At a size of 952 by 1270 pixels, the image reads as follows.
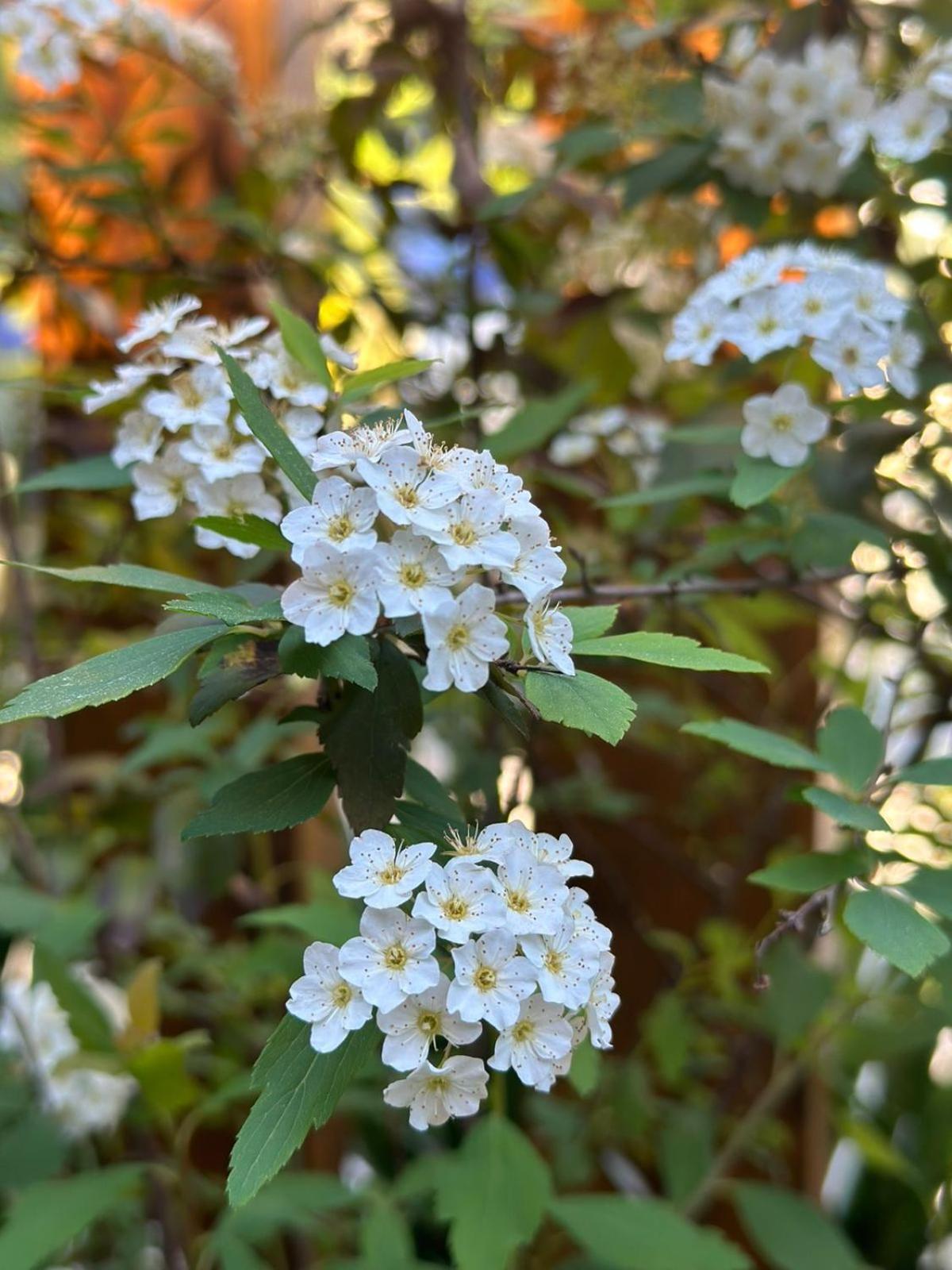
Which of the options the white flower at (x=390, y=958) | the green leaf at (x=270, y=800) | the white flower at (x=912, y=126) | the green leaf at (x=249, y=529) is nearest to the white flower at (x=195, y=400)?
the green leaf at (x=249, y=529)

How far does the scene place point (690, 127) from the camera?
3.30 feet

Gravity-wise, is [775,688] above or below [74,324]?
below

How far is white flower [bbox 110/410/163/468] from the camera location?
704 mm

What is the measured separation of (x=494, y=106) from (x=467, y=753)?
0.72m

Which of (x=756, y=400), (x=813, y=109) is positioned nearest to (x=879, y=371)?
(x=756, y=400)

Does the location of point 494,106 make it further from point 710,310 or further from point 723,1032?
point 723,1032

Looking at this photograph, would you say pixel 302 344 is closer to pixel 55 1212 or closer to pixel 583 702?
pixel 583 702

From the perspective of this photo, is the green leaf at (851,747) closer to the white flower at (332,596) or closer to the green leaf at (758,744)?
the green leaf at (758,744)

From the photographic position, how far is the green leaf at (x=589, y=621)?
0.56 meters

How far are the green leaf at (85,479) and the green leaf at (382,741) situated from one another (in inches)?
12.1

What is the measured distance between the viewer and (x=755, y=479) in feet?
2.38

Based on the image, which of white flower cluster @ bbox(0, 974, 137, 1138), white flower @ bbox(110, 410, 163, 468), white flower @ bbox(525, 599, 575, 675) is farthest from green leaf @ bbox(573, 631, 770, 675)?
white flower cluster @ bbox(0, 974, 137, 1138)

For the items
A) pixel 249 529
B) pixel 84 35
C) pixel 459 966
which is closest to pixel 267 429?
pixel 249 529

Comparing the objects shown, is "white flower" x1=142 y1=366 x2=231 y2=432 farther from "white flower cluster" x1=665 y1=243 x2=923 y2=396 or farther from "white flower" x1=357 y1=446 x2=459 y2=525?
Result: "white flower cluster" x1=665 y1=243 x2=923 y2=396
